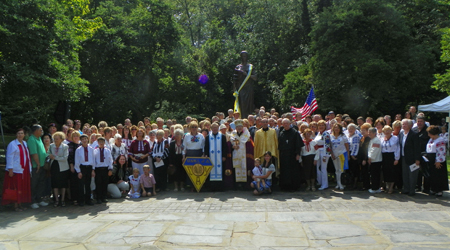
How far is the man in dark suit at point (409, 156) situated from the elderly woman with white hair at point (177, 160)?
17.9ft

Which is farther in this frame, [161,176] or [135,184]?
[161,176]

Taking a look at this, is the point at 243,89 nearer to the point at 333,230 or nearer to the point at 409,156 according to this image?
the point at 409,156

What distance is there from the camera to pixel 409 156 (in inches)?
368

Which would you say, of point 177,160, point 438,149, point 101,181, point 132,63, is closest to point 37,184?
point 101,181

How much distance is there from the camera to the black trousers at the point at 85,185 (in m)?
8.83

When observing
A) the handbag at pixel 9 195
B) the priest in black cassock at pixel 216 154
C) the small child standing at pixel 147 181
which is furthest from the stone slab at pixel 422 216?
the handbag at pixel 9 195

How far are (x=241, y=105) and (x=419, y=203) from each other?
8.18m

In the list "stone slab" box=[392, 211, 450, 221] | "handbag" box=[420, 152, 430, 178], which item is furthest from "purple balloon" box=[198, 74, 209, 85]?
"stone slab" box=[392, 211, 450, 221]

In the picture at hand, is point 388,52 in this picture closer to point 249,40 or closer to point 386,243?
point 249,40

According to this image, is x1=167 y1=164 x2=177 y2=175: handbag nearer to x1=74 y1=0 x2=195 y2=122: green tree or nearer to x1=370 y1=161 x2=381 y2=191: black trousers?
x1=370 y1=161 x2=381 y2=191: black trousers

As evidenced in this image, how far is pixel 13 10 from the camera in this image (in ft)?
37.2

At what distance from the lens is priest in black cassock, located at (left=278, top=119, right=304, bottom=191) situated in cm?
1005

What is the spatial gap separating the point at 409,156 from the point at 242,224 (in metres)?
4.77

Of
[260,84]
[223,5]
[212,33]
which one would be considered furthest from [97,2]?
[223,5]
